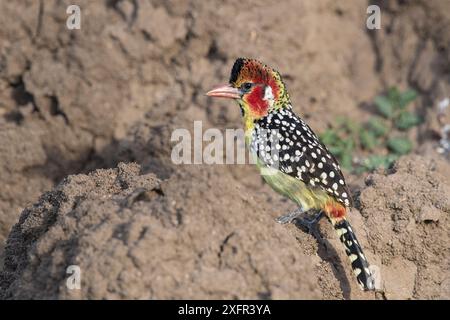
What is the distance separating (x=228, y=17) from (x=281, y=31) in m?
0.65

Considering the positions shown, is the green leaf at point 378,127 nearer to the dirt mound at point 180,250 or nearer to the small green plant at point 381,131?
the small green plant at point 381,131

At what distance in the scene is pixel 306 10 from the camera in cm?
807

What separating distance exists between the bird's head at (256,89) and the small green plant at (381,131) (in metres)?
2.46

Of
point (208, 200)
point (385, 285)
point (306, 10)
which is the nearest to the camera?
→ point (208, 200)

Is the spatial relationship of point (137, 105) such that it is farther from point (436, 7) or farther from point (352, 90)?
point (436, 7)

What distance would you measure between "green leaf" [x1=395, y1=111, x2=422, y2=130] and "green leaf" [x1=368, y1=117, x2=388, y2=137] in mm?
163

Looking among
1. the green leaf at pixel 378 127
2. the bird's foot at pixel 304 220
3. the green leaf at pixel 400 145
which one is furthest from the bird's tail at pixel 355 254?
the green leaf at pixel 378 127

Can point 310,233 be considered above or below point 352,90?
below

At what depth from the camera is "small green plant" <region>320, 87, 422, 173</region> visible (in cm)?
776

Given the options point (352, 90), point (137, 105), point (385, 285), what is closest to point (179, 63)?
point (137, 105)

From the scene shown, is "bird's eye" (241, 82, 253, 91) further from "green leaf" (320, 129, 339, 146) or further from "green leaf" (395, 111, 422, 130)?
"green leaf" (395, 111, 422, 130)

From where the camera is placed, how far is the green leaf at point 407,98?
A: 26.7ft

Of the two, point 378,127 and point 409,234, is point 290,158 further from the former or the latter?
point 378,127

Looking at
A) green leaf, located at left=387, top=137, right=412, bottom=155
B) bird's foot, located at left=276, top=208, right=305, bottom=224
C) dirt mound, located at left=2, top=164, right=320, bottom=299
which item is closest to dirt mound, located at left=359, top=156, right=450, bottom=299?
bird's foot, located at left=276, top=208, right=305, bottom=224
